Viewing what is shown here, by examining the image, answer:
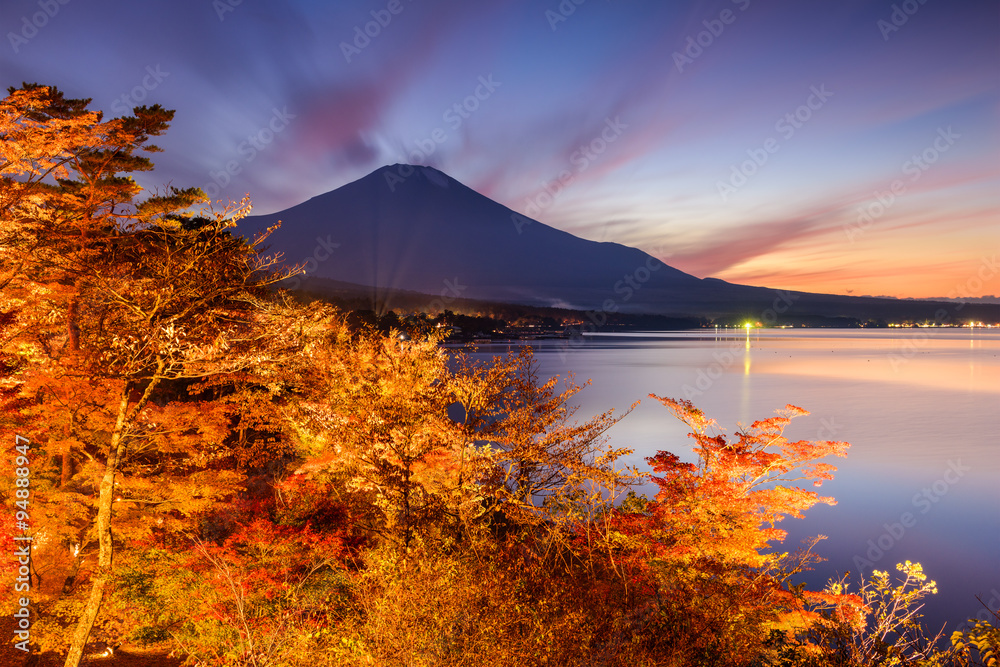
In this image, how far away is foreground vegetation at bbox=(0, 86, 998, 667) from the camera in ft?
22.8

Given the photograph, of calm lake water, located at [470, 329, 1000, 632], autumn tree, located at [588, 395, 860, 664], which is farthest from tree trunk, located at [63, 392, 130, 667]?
calm lake water, located at [470, 329, 1000, 632]

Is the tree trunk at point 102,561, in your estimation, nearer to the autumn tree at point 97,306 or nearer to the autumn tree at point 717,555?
the autumn tree at point 97,306

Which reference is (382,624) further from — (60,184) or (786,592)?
(60,184)

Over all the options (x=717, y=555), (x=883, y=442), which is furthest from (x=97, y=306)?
(x=883, y=442)

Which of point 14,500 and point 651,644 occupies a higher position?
point 14,500

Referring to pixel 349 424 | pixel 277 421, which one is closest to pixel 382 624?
pixel 349 424

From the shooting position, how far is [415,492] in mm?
10391

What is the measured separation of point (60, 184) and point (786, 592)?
17.8 m

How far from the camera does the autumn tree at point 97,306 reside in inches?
316

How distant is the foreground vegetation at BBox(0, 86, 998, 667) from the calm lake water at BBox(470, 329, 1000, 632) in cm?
180

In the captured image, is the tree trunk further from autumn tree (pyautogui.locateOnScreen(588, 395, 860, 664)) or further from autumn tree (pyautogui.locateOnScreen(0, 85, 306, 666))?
autumn tree (pyautogui.locateOnScreen(588, 395, 860, 664))

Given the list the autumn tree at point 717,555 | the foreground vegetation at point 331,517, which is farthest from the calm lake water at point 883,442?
the autumn tree at point 717,555

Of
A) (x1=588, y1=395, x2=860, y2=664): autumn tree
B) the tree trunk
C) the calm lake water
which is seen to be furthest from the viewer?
the calm lake water

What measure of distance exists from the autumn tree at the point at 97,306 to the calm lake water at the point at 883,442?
14.8m
